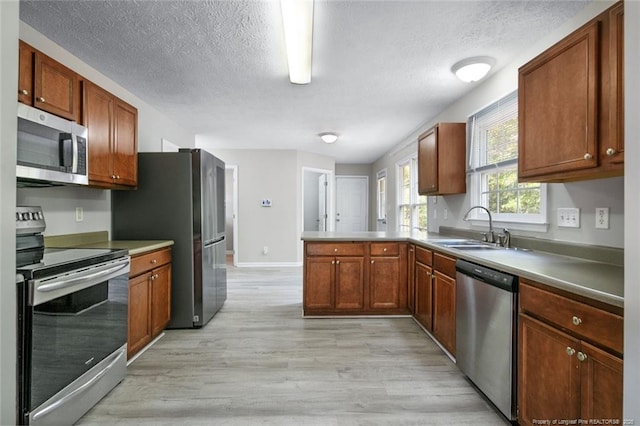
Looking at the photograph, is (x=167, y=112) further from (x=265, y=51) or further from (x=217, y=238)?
(x=265, y=51)

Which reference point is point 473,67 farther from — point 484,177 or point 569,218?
point 569,218

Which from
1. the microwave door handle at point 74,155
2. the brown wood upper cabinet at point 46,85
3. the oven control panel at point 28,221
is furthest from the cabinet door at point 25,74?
the oven control panel at point 28,221

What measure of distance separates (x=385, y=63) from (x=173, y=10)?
1602 millimetres

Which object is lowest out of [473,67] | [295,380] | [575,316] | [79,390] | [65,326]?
[295,380]

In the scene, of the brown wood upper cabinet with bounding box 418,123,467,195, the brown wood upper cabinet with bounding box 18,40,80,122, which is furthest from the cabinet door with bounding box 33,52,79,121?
the brown wood upper cabinet with bounding box 418,123,467,195

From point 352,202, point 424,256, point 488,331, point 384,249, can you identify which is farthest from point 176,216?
point 352,202

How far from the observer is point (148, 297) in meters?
2.61

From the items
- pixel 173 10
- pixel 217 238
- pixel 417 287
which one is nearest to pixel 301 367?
pixel 417 287

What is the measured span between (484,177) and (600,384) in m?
2.26

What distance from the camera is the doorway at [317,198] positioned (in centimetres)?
732

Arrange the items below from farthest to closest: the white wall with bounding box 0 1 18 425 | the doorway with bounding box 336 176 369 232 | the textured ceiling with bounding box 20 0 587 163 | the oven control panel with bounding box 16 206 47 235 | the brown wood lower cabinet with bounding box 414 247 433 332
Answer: the doorway with bounding box 336 176 369 232
the brown wood lower cabinet with bounding box 414 247 433 332
the textured ceiling with bounding box 20 0 587 163
the oven control panel with bounding box 16 206 47 235
the white wall with bounding box 0 1 18 425

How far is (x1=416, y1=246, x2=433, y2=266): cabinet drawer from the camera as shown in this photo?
2.83 meters

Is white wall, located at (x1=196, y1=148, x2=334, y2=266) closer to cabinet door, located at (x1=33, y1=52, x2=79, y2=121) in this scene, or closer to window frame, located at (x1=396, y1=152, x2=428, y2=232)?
window frame, located at (x1=396, y1=152, x2=428, y2=232)

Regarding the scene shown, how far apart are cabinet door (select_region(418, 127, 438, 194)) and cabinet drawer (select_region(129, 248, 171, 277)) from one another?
277 cm
